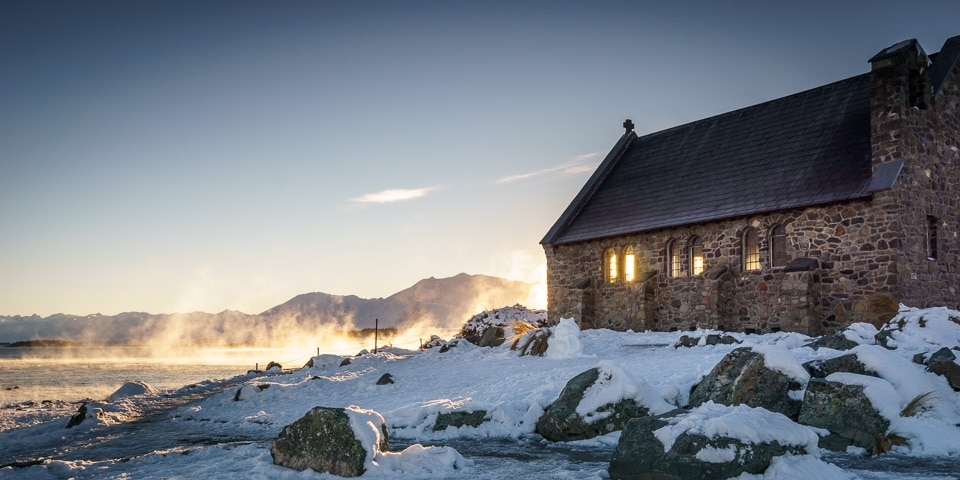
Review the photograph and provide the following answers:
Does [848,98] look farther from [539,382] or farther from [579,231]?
[539,382]

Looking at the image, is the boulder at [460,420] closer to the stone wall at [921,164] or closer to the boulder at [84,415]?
the boulder at [84,415]

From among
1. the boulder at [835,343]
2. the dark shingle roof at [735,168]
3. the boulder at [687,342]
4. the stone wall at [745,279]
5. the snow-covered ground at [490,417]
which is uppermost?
the dark shingle roof at [735,168]

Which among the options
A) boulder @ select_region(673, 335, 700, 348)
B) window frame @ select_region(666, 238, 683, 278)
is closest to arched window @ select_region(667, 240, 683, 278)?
window frame @ select_region(666, 238, 683, 278)

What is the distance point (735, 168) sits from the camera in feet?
94.0

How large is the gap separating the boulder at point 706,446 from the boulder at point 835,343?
6534 mm

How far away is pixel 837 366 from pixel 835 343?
2.86 metres

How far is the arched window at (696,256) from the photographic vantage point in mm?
27891

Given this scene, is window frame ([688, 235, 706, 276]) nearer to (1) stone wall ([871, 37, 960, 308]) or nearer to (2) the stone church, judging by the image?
(2) the stone church

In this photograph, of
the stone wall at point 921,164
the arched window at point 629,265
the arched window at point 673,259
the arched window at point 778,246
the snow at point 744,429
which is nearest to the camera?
the snow at point 744,429

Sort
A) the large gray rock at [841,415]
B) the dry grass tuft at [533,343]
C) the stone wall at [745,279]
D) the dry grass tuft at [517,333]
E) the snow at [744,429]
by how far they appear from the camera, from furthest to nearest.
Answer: the dry grass tuft at [517,333]
the dry grass tuft at [533,343]
the stone wall at [745,279]
the large gray rock at [841,415]
the snow at [744,429]

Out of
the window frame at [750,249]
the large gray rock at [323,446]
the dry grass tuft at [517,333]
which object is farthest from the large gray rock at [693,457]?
the window frame at [750,249]

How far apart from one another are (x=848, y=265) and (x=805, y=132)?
6.08m

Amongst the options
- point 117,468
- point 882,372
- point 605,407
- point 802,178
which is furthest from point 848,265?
point 117,468

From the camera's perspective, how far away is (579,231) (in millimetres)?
32844
